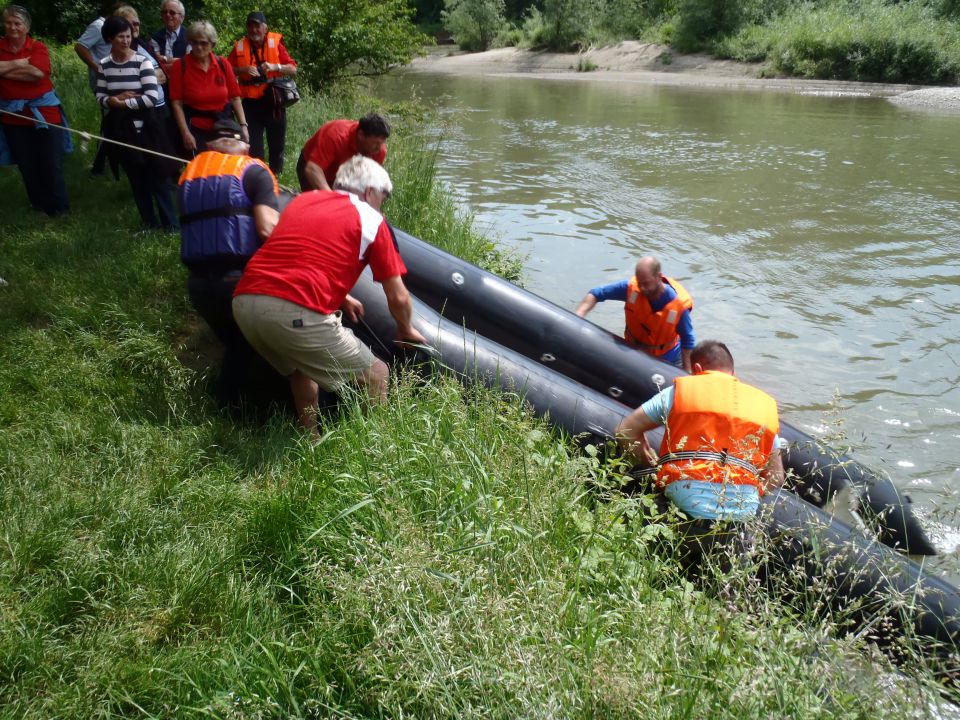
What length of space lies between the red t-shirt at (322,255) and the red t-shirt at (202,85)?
335cm

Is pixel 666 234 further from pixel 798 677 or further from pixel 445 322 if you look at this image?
pixel 798 677

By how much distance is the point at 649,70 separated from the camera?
112 ft

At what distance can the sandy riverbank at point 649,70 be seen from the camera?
26406mm

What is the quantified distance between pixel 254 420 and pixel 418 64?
41.8m

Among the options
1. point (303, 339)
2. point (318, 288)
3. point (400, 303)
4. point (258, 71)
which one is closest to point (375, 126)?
point (400, 303)

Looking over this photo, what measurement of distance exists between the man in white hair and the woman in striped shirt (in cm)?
278

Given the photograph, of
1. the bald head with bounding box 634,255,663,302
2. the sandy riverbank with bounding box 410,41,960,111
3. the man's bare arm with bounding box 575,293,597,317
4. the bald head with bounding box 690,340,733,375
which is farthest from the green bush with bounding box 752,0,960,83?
the bald head with bounding box 690,340,733,375

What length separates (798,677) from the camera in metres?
2.12

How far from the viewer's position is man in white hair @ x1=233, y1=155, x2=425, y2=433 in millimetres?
3598

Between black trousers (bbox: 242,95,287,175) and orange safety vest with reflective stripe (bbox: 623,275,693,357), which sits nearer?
orange safety vest with reflective stripe (bbox: 623,275,693,357)

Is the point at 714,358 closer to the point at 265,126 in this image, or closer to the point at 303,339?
the point at 303,339

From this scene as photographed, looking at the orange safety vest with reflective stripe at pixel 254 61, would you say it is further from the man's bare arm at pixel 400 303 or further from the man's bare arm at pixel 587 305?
the man's bare arm at pixel 400 303

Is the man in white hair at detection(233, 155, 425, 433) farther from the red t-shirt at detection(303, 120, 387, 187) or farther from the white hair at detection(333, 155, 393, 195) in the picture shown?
the red t-shirt at detection(303, 120, 387, 187)

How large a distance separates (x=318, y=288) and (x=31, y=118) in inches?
153
